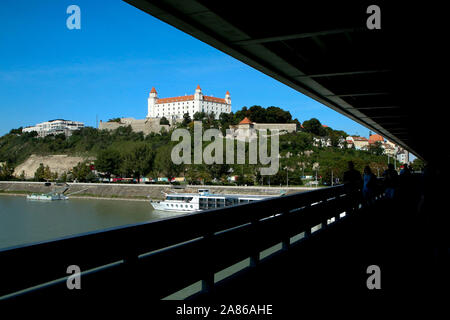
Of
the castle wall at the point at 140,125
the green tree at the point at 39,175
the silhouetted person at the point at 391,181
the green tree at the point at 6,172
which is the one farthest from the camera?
the castle wall at the point at 140,125

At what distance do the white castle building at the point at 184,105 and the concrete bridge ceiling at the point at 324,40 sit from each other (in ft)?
527

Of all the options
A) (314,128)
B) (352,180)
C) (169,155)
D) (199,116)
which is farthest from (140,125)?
(352,180)

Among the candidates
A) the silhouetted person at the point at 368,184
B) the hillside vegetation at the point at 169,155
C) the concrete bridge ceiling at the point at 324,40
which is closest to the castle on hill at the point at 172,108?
the hillside vegetation at the point at 169,155

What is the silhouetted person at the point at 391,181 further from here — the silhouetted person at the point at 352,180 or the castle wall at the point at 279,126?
the castle wall at the point at 279,126

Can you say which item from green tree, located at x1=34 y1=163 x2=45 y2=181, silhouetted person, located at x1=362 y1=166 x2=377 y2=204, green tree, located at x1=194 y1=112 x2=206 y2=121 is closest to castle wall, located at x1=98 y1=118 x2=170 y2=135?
green tree, located at x1=194 y1=112 x2=206 y2=121

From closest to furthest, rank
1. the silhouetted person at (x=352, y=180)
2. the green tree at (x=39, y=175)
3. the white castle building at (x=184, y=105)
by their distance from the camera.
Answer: the silhouetted person at (x=352, y=180), the green tree at (x=39, y=175), the white castle building at (x=184, y=105)

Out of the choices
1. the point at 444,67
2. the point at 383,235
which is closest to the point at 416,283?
the point at 383,235

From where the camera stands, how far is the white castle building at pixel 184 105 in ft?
567

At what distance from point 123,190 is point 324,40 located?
265 feet

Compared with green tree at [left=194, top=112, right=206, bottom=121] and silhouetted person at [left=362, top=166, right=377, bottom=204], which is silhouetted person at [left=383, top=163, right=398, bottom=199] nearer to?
silhouetted person at [left=362, top=166, right=377, bottom=204]

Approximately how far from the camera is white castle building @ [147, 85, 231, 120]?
172875mm

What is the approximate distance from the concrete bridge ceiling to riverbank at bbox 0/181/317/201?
196 ft
